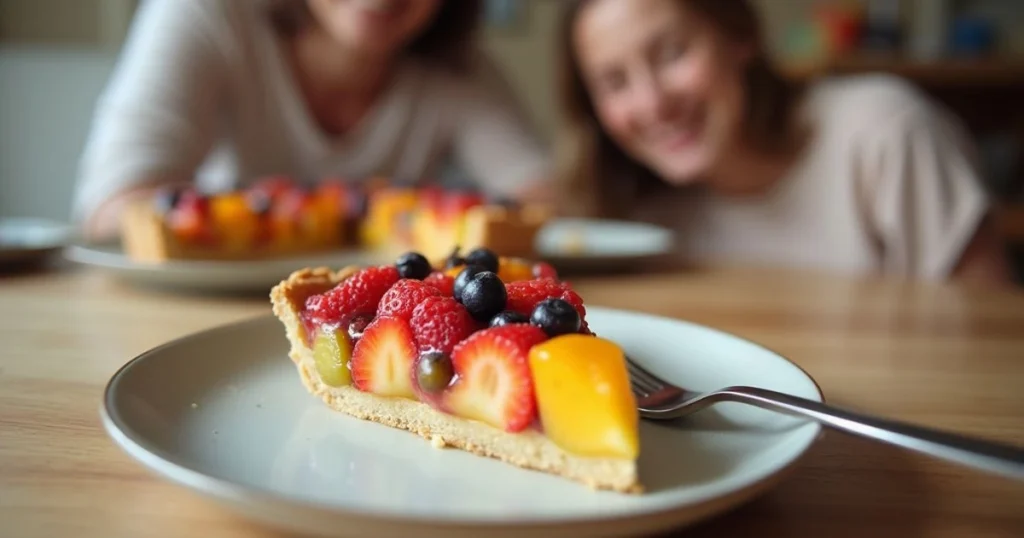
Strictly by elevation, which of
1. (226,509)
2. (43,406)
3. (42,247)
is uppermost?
(226,509)

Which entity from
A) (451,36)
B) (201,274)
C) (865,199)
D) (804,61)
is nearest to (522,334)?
(201,274)

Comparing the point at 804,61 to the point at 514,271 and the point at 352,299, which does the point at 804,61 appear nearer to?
the point at 514,271

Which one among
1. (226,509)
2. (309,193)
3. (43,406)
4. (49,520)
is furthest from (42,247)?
(226,509)

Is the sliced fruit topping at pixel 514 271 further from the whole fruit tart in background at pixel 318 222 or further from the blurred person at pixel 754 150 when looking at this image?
the blurred person at pixel 754 150

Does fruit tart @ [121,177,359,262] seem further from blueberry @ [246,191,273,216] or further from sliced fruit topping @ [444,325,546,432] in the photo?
sliced fruit topping @ [444,325,546,432]

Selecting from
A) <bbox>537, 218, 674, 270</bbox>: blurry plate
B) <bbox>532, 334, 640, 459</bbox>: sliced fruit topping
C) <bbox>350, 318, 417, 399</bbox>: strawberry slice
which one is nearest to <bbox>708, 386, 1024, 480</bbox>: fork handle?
<bbox>532, 334, 640, 459</bbox>: sliced fruit topping

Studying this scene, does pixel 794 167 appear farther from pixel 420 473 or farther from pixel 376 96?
pixel 420 473
